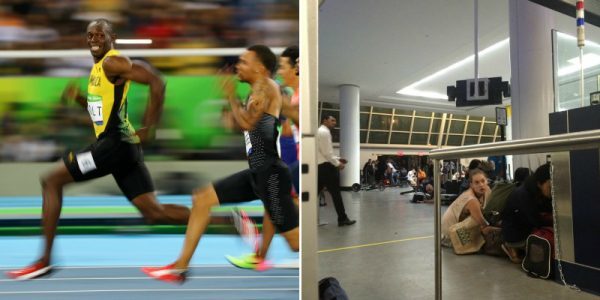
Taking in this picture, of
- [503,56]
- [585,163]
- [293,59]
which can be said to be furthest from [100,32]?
[503,56]

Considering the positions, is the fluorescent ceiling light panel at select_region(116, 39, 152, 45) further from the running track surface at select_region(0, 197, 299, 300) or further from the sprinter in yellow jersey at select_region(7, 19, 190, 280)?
the running track surface at select_region(0, 197, 299, 300)

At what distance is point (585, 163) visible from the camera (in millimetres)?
2715

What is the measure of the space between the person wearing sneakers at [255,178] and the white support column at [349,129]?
11.9 metres

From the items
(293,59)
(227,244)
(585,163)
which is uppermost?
(293,59)

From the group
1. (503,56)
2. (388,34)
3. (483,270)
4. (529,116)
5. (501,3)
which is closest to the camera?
(483,270)

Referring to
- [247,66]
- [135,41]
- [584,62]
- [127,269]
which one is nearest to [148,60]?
[135,41]

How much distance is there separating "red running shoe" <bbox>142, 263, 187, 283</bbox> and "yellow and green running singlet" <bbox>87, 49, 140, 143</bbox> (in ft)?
1.45

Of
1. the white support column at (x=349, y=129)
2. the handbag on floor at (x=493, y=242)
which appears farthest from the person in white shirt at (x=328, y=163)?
the white support column at (x=349, y=129)

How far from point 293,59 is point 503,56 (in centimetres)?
1069

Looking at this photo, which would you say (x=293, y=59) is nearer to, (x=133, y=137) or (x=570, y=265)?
(x=133, y=137)

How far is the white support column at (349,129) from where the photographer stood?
13.0 m

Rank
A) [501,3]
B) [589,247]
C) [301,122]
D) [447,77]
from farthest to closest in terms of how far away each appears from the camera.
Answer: [447,77]
[501,3]
[589,247]
[301,122]

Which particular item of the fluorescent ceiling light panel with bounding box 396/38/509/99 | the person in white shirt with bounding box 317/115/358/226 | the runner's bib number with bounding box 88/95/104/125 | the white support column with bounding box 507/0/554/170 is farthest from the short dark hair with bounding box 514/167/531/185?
the fluorescent ceiling light panel with bounding box 396/38/509/99

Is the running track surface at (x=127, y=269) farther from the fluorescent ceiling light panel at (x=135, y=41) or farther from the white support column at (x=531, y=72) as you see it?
the white support column at (x=531, y=72)
